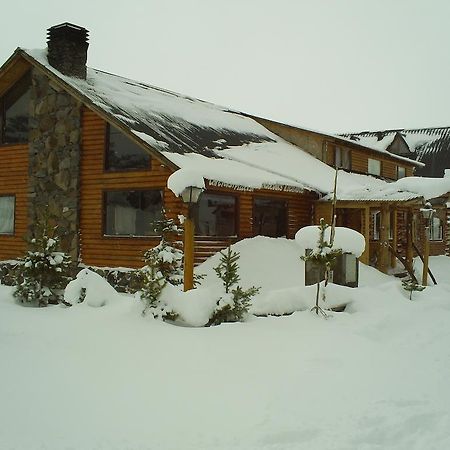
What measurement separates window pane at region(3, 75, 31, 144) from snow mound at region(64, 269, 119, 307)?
31.0 feet

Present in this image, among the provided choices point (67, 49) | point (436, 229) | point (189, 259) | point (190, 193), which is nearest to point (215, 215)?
point (189, 259)

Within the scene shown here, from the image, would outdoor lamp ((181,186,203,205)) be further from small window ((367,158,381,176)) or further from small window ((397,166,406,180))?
small window ((397,166,406,180))

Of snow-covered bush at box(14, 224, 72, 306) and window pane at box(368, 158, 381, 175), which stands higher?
window pane at box(368, 158, 381, 175)

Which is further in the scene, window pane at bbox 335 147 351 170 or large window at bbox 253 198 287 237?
window pane at bbox 335 147 351 170

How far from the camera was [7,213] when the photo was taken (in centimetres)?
1769

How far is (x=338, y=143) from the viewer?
24.2 metres

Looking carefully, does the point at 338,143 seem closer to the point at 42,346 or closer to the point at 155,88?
the point at 155,88

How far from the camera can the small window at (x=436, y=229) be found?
28.5 metres

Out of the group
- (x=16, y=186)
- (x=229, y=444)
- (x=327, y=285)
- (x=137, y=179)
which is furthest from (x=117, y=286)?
(x=229, y=444)

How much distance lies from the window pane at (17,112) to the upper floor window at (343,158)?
1339cm

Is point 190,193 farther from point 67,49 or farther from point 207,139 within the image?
point 67,49

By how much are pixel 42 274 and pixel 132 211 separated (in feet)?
17.1

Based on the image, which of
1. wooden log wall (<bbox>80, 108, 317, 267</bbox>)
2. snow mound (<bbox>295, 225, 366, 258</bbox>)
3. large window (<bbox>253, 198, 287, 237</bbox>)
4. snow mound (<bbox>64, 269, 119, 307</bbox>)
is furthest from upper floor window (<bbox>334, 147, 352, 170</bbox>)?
snow mound (<bbox>64, 269, 119, 307</bbox>)

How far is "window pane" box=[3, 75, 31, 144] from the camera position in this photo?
17438mm
